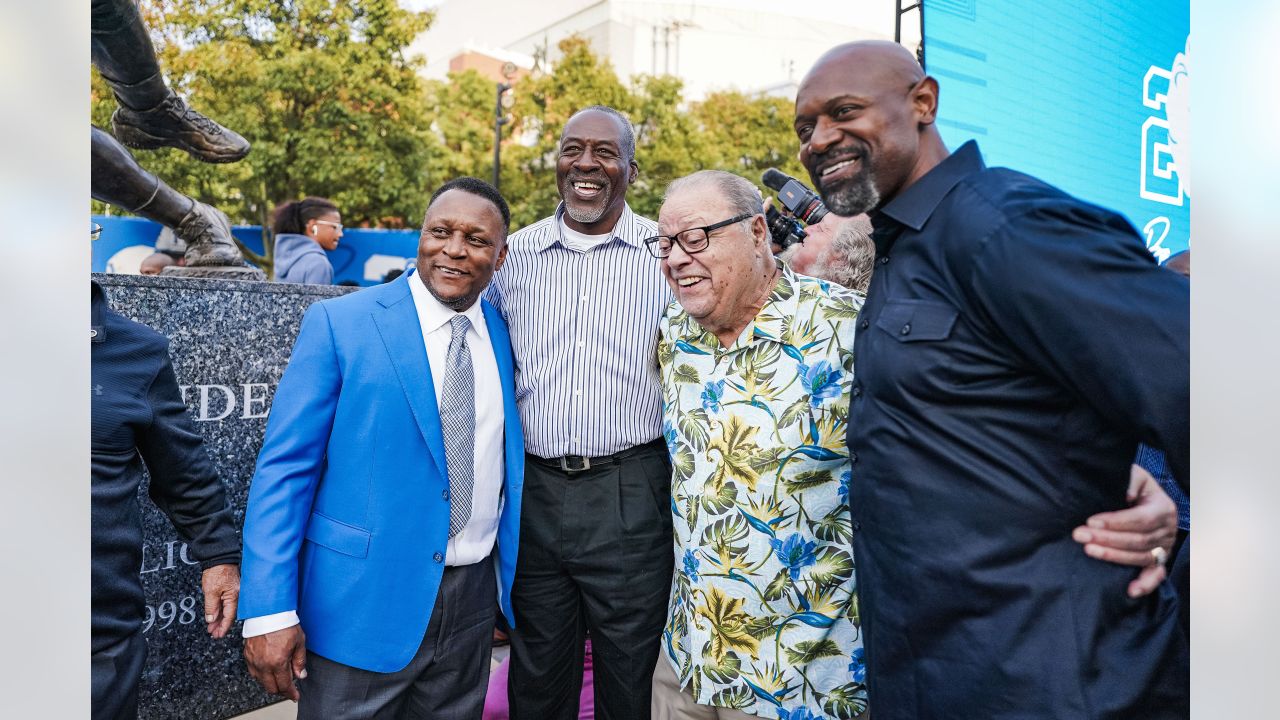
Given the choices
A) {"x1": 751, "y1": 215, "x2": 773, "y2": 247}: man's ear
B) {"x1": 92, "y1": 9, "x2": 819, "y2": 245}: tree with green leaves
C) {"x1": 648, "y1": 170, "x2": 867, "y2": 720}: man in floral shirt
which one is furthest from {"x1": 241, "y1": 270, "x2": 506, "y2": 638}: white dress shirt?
{"x1": 92, "y1": 9, "x2": 819, "y2": 245}: tree with green leaves

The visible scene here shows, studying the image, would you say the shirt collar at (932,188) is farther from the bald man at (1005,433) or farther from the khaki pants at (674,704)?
the khaki pants at (674,704)

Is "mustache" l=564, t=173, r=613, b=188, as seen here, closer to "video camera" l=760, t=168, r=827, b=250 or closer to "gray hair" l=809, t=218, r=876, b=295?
"video camera" l=760, t=168, r=827, b=250

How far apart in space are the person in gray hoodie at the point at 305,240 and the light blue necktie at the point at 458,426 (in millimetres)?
4036

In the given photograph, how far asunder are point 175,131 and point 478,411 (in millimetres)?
3495

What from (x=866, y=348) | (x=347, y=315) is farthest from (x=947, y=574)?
(x=347, y=315)

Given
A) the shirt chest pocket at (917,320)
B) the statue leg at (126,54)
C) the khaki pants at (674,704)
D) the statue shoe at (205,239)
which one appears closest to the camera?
the shirt chest pocket at (917,320)

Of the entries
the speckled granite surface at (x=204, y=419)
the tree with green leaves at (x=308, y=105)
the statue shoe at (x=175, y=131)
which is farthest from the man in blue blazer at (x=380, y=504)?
the tree with green leaves at (x=308, y=105)

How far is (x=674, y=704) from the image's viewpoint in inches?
96.3

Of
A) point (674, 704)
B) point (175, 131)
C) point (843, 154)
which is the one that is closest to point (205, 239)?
point (175, 131)

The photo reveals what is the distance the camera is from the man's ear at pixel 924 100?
1701 millimetres

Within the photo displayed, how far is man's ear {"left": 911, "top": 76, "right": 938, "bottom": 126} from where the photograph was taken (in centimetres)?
170
